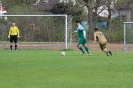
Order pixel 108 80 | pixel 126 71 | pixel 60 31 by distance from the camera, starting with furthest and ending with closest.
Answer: pixel 60 31 < pixel 126 71 < pixel 108 80

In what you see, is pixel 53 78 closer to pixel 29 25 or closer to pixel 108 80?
pixel 108 80

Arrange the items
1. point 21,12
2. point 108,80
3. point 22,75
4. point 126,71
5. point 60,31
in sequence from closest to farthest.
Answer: point 108,80
point 22,75
point 126,71
point 60,31
point 21,12

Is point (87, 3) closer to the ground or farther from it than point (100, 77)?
farther from it

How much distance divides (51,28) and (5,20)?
3586 millimetres

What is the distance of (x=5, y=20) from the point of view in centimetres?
3472

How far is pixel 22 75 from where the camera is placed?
1362 cm

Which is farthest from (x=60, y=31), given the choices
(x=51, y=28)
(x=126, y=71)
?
(x=126, y=71)

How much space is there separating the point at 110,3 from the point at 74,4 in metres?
3.86

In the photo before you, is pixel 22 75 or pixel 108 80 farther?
pixel 22 75

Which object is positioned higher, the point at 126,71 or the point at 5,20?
the point at 5,20

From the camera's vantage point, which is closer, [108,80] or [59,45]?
[108,80]

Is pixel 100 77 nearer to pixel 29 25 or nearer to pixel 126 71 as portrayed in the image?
pixel 126 71

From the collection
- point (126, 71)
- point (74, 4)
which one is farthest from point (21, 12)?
point (126, 71)

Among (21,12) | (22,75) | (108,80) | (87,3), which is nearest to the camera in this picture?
(108,80)
